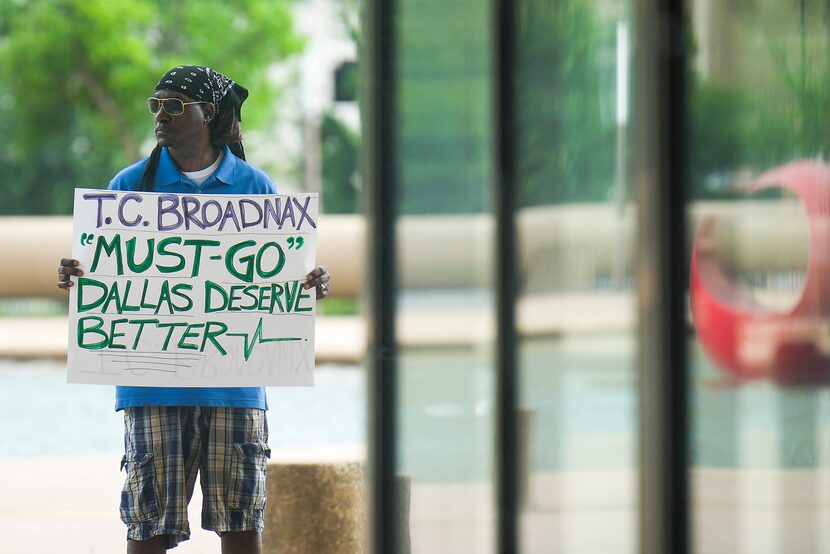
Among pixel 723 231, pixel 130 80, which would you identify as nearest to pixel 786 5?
pixel 723 231

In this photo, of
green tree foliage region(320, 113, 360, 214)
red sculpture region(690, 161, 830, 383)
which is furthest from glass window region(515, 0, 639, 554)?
green tree foliage region(320, 113, 360, 214)

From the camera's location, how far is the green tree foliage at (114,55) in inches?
1021

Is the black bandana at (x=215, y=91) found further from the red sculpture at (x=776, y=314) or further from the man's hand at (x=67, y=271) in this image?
the red sculpture at (x=776, y=314)

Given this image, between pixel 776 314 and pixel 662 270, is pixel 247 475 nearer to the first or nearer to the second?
pixel 662 270

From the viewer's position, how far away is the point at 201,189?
324 cm

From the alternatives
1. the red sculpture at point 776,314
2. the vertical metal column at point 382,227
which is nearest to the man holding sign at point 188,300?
the vertical metal column at point 382,227

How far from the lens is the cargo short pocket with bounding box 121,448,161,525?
319 centimetres

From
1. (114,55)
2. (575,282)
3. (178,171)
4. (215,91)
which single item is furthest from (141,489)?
(114,55)

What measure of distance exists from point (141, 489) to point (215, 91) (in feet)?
3.46

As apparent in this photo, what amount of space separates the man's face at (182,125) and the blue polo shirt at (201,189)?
8 centimetres

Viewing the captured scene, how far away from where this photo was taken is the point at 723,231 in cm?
322

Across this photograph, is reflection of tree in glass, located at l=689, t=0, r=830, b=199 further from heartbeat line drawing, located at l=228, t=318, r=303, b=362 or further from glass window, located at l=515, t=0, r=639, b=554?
heartbeat line drawing, located at l=228, t=318, r=303, b=362

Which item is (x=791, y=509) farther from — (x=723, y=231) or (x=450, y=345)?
(x=450, y=345)

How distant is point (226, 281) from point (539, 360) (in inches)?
36.4
